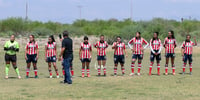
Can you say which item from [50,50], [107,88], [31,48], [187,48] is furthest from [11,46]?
[187,48]

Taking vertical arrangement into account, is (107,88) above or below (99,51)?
below

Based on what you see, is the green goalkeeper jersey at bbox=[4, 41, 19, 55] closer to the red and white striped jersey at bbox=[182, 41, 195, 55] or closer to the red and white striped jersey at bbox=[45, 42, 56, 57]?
the red and white striped jersey at bbox=[45, 42, 56, 57]

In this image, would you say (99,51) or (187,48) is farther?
(187,48)

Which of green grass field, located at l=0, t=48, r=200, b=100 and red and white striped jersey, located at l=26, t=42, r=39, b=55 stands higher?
red and white striped jersey, located at l=26, t=42, r=39, b=55

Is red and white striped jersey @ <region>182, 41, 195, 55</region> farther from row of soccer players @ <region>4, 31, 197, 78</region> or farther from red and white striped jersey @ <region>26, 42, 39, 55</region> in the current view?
red and white striped jersey @ <region>26, 42, 39, 55</region>

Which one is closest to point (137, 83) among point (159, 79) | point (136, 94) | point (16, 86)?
point (159, 79)

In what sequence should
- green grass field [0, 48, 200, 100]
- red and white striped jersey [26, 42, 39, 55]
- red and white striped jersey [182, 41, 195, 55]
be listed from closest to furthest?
green grass field [0, 48, 200, 100]
red and white striped jersey [26, 42, 39, 55]
red and white striped jersey [182, 41, 195, 55]

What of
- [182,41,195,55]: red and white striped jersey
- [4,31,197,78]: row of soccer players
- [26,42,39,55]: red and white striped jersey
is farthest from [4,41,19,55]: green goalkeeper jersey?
[182,41,195,55]: red and white striped jersey

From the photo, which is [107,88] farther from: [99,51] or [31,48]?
[31,48]

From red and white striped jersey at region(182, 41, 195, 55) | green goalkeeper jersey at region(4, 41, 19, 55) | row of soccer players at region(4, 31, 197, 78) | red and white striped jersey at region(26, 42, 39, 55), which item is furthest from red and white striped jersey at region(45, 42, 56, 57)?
red and white striped jersey at region(182, 41, 195, 55)

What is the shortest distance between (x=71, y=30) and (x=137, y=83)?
227 feet

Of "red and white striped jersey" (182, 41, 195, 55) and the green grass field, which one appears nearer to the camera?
the green grass field

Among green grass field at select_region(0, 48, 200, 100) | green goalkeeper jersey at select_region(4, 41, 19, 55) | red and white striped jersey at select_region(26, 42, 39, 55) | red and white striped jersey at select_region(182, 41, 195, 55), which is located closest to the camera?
green grass field at select_region(0, 48, 200, 100)

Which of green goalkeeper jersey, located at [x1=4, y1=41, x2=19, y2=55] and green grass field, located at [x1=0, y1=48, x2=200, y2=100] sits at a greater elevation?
green goalkeeper jersey, located at [x1=4, y1=41, x2=19, y2=55]
